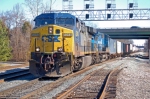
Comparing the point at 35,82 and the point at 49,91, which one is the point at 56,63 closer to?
the point at 35,82

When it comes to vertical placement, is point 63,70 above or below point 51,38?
below

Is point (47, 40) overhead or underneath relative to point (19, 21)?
underneath

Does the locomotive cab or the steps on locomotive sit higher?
the locomotive cab

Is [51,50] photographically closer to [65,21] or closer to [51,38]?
[51,38]

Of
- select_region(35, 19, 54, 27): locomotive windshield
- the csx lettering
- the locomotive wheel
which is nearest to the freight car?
the csx lettering

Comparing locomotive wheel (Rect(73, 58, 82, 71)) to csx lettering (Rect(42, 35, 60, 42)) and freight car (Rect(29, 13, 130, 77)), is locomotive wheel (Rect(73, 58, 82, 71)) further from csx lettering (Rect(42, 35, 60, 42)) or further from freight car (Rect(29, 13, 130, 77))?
csx lettering (Rect(42, 35, 60, 42))

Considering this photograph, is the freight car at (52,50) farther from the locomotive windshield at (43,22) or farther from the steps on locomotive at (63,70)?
the locomotive windshield at (43,22)

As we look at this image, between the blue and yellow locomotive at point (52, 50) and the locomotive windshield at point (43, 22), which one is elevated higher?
the locomotive windshield at point (43, 22)

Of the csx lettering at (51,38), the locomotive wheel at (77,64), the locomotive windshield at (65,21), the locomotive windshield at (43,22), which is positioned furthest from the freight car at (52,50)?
the locomotive wheel at (77,64)

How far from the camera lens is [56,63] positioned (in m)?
12.6

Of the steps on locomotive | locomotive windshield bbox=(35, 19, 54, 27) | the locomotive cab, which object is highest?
locomotive windshield bbox=(35, 19, 54, 27)

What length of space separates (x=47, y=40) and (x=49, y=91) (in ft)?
14.0

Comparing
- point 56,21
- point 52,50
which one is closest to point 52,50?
point 52,50

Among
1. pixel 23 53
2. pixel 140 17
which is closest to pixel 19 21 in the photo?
pixel 23 53
